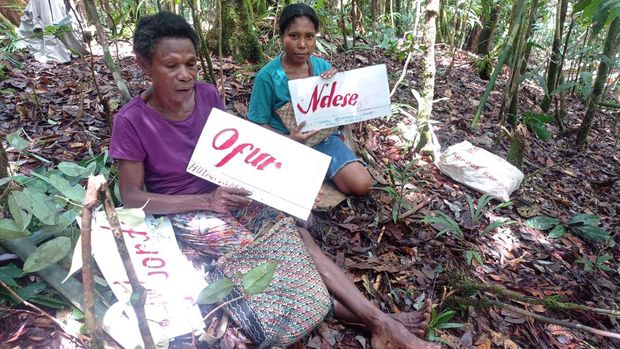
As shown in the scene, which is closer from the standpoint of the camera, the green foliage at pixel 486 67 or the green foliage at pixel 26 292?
the green foliage at pixel 26 292

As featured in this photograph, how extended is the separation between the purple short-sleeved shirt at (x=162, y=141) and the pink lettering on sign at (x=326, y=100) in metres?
0.73

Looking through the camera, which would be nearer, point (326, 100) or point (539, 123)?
point (326, 100)

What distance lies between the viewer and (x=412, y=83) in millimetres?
5480

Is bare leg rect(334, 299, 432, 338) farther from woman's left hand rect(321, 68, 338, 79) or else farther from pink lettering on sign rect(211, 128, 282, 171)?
woman's left hand rect(321, 68, 338, 79)

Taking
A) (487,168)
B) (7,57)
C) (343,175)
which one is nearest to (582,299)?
(487,168)

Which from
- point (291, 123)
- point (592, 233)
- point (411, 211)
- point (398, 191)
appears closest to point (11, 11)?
point (291, 123)

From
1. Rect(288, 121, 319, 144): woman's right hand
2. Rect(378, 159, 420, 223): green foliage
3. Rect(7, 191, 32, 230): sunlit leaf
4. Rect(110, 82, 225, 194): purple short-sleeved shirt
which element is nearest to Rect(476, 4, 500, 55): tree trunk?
Rect(378, 159, 420, 223): green foliage

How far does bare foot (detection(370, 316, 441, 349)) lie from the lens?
186 cm

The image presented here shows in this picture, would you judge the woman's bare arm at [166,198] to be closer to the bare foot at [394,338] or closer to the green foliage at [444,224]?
the bare foot at [394,338]

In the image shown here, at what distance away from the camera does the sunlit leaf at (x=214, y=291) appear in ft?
3.87

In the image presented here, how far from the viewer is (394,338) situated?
1.88m

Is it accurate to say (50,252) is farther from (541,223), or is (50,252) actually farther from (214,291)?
(541,223)

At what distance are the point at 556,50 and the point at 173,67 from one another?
17.5ft

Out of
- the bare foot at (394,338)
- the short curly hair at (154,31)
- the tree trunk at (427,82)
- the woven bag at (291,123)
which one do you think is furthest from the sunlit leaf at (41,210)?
the tree trunk at (427,82)
